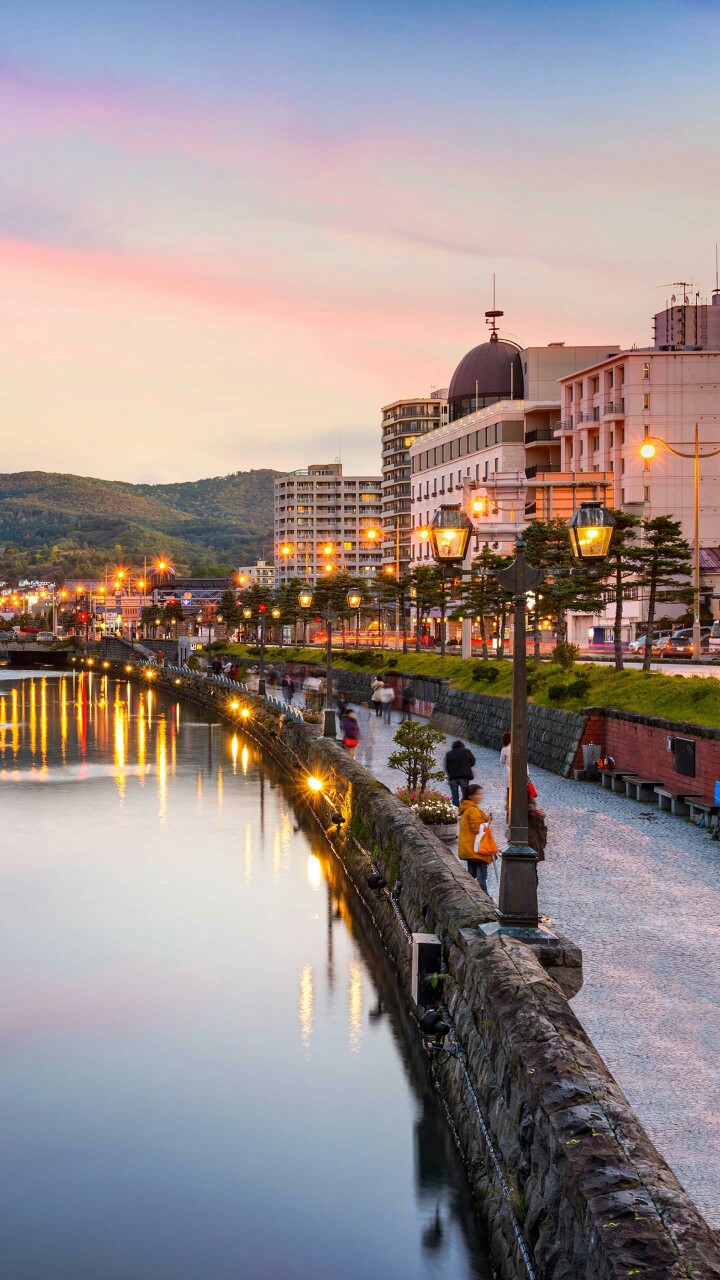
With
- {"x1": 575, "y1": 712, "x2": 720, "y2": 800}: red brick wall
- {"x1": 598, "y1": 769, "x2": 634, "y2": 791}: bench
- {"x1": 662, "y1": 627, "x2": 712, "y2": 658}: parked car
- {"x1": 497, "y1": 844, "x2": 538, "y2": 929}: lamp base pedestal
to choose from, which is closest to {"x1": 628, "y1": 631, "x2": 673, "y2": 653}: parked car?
{"x1": 662, "y1": 627, "x2": 712, "y2": 658}: parked car

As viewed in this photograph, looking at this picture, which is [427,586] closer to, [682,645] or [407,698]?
[407,698]

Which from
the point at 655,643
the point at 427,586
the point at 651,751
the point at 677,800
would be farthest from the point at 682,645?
the point at 677,800

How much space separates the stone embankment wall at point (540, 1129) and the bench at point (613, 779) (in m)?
13.5

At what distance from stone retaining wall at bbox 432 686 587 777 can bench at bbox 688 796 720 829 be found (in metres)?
7.29

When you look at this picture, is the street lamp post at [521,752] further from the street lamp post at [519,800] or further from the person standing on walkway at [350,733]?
the person standing on walkway at [350,733]

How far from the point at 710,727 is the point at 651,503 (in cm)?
6806

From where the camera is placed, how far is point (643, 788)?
2839 centimetres

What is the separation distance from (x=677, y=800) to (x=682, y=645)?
37108 mm

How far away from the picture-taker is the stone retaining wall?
110ft

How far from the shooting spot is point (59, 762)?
53.3 m

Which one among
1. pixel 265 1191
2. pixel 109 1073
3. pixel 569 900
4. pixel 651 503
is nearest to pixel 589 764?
pixel 569 900

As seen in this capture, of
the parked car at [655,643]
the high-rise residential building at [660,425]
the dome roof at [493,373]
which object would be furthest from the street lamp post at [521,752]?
the dome roof at [493,373]

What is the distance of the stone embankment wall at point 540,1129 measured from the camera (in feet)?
23.8

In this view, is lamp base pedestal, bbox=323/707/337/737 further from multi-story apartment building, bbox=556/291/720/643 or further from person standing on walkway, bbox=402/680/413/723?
multi-story apartment building, bbox=556/291/720/643
